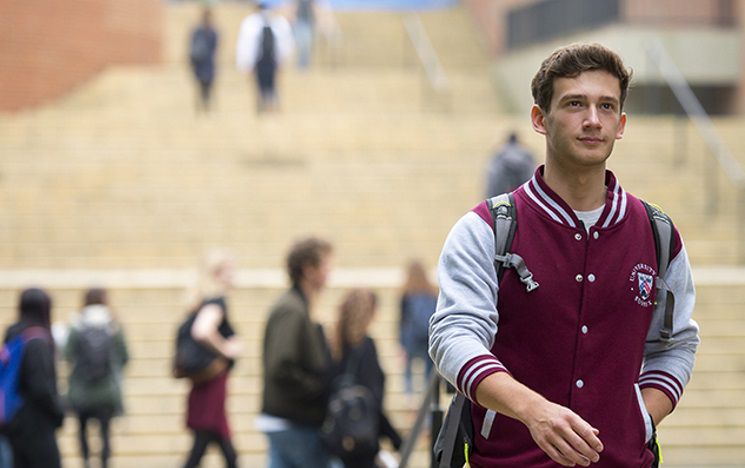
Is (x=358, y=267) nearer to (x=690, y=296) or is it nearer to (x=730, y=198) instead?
(x=730, y=198)

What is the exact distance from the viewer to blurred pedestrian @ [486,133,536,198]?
538 inches

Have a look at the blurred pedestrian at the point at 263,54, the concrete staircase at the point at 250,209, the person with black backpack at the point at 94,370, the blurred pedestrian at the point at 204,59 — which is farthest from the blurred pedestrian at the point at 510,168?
the blurred pedestrian at the point at 204,59

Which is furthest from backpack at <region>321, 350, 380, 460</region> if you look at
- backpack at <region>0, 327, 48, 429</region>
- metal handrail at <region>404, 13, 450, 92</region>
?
metal handrail at <region>404, 13, 450, 92</region>

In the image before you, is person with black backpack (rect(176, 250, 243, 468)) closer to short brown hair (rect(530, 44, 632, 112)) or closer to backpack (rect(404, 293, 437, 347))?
backpack (rect(404, 293, 437, 347))

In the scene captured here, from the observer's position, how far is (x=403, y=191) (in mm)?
17766

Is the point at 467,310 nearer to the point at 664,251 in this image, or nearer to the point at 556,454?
the point at 556,454

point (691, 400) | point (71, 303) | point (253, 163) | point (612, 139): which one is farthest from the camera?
point (253, 163)

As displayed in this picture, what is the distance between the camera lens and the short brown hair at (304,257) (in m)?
7.13

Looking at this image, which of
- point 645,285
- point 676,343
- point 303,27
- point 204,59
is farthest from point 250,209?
point 645,285

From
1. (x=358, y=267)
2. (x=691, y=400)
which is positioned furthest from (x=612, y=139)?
(x=358, y=267)

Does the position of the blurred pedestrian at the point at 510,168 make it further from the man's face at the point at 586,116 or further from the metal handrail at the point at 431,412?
the man's face at the point at 586,116

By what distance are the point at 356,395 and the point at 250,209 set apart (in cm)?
1028

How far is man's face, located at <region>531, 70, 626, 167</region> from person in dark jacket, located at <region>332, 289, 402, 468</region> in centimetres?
392

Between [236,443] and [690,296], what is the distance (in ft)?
27.9
